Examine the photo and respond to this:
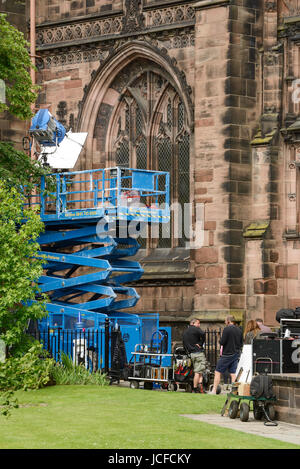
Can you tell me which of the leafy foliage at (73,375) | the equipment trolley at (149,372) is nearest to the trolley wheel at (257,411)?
the equipment trolley at (149,372)

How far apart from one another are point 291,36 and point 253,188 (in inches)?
157

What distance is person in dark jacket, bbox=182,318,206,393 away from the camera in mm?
23375

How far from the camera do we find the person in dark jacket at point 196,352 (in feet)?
76.7

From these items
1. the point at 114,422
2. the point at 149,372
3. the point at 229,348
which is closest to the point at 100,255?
the point at 149,372

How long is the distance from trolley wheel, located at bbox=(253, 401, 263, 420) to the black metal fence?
6.18 metres

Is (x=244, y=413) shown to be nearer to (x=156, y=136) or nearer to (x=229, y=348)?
(x=229, y=348)

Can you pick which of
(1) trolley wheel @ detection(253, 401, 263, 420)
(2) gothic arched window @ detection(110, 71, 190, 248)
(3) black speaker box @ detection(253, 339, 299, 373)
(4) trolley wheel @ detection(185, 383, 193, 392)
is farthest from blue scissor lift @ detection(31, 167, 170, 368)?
(1) trolley wheel @ detection(253, 401, 263, 420)

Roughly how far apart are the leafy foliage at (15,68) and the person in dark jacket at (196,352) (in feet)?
23.2

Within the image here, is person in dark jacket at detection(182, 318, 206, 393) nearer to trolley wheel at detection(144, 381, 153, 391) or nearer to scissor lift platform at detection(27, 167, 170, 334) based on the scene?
trolley wheel at detection(144, 381, 153, 391)

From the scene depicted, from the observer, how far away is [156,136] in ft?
106

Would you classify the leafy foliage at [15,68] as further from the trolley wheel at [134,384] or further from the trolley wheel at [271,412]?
the trolley wheel at [271,412]

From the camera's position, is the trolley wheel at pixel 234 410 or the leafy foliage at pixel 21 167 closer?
the trolley wheel at pixel 234 410

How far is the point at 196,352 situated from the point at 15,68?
26.9ft

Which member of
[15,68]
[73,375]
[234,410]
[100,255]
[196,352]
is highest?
[15,68]
